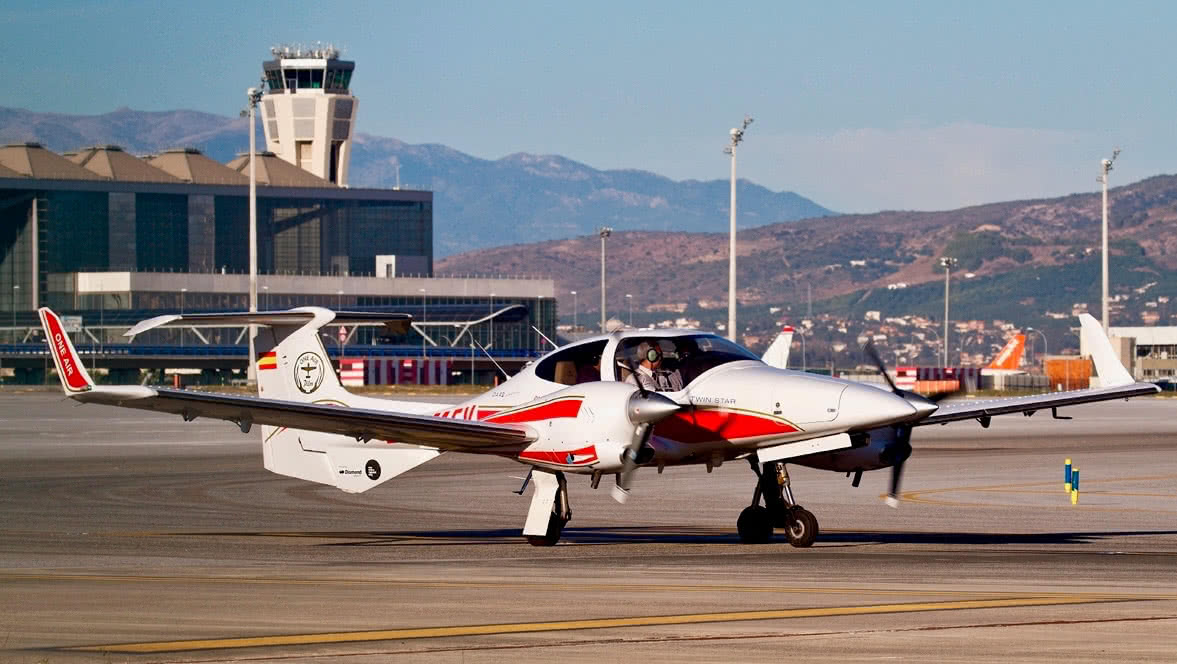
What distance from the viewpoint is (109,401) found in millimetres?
20047

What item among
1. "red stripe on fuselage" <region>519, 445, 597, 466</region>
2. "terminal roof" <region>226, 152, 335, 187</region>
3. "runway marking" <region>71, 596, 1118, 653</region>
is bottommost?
"runway marking" <region>71, 596, 1118, 653</region>

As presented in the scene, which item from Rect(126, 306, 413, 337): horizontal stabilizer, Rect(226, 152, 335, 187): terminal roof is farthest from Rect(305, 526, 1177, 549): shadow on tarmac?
Rect(226, 152, 335, 187): terminal roof

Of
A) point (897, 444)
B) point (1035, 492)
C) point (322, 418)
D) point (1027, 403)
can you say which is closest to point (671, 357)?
point (897, 444)

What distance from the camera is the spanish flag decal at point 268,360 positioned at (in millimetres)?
25062

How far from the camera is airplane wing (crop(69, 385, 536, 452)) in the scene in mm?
19875

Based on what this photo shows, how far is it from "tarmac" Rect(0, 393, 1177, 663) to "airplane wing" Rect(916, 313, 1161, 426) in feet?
6.18

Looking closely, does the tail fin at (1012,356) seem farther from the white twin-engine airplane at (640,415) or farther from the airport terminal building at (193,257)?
the white twin-engine airplane at (640,415)

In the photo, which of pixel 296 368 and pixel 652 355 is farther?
pixel 296 368

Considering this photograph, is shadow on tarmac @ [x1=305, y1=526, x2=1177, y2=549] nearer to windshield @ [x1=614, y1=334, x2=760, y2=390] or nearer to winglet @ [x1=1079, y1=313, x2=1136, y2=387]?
winglet @ [x1=1079, y1=313, x2=1136, y2=387]

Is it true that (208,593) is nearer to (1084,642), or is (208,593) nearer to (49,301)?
(1084,642)

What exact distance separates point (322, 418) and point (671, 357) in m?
4.81

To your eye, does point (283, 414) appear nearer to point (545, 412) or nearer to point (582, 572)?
point (545, 412)

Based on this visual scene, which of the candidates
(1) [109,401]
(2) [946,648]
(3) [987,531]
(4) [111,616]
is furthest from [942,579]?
(1) [109,401]

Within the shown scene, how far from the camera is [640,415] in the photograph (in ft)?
67.2
